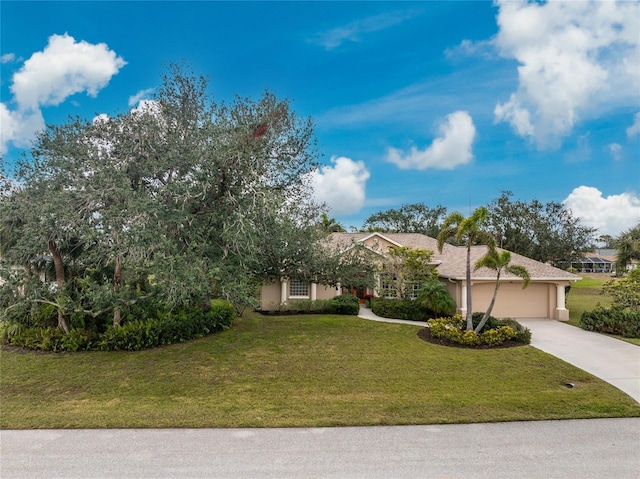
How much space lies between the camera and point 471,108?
15586 millimetres

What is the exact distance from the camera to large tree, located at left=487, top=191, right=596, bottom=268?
32375 millimetres

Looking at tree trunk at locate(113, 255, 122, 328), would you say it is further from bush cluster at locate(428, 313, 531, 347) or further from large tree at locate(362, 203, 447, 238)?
large tree at locate(362, 203, 447, 238)

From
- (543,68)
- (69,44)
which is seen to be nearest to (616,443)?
(543,68)

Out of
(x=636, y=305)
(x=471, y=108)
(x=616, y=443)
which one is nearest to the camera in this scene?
(x=616, y=443)

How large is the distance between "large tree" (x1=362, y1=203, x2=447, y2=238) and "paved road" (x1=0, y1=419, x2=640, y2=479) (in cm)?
4363

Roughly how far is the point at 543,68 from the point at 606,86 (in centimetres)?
214

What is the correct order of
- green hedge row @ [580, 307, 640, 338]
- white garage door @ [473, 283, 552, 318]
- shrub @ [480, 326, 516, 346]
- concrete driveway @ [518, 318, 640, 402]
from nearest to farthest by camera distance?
concrete driveway @ [518, 318, 640, 402] → shrub @ [480, 326, 516, 346] → green hedge row @ [580, 307, 640, 338] → white garage door @ [473, 283, 552, 318]

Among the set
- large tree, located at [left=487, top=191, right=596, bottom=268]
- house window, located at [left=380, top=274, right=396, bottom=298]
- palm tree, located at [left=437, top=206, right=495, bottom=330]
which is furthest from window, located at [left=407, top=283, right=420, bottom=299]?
large tree, located at [left=487, top=191, right=596, bottom=268]

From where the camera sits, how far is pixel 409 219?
168 feet

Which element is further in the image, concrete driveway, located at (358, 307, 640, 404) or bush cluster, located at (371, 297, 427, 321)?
bush cluster, located at (371, 297, 427, 321)

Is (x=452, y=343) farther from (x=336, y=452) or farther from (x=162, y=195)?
(x=162, y=195)

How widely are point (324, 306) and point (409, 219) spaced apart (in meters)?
35.0

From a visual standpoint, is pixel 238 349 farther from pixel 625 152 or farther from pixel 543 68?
pixel 625 152

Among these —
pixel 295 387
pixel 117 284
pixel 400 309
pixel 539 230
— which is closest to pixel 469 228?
pixel 400 309
